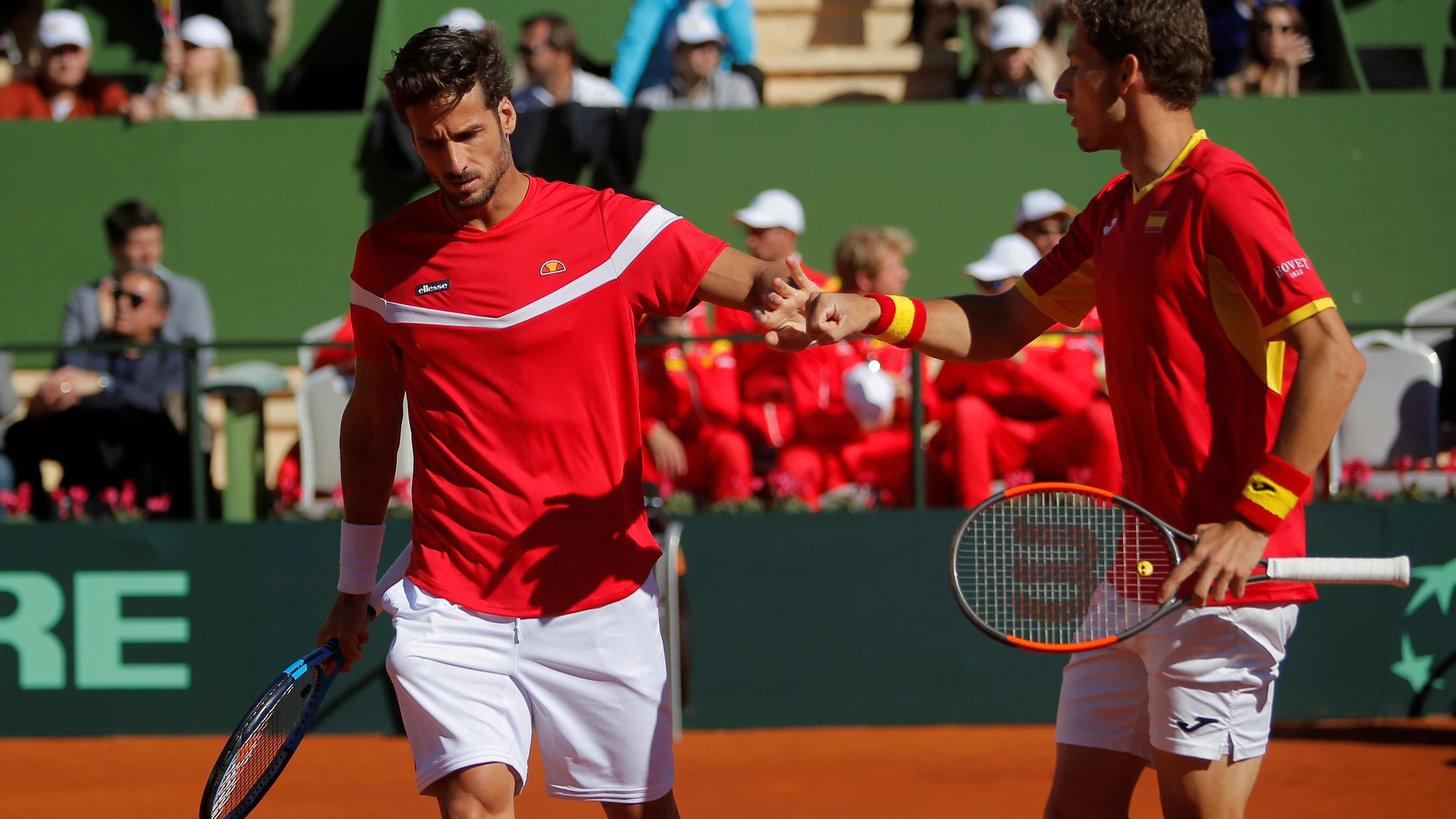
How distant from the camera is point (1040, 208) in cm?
705

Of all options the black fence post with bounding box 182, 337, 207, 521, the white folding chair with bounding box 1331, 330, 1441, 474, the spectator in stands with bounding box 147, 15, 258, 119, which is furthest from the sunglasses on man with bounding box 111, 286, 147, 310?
the white folding chair with bounding box 1331, 330, 1441, 474

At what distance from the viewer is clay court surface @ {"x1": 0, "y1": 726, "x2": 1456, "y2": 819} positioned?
5473mm

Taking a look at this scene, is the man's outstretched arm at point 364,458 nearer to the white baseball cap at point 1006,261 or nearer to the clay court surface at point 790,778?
the clay court surface at point 790,778

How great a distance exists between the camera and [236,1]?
9781mm

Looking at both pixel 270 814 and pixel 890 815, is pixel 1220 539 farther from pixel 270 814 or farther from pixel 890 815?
pixel 270 814

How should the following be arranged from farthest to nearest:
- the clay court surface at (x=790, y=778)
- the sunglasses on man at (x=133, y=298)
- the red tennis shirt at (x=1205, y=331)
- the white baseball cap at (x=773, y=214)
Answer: the white baseball cap at (x=773, y=214) → the sunglasses on man at (x=133, y=298) → the clay court surface at (x=790, y=778) → the red tennis shirt at (x=1205, y=331)

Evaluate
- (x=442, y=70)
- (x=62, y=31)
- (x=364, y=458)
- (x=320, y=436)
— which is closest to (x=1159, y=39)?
(x=442, y=70)

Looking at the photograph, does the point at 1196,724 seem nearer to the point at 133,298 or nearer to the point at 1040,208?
the point at 1040,208

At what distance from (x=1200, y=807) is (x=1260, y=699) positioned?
0.24 m

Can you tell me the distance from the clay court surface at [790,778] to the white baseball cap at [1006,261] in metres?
2.10

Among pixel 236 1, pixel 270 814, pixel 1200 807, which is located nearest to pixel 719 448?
pixel 270 814

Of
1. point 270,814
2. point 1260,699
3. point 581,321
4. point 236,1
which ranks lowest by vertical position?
point 270,814

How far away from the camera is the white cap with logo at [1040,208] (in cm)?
702

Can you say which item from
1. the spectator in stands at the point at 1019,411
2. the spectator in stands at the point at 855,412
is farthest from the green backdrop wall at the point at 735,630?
the spectator in stands at the point at 1019,411
